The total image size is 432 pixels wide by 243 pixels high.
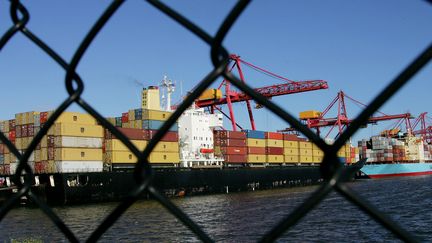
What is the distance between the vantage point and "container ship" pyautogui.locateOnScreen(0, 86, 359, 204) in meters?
33.2

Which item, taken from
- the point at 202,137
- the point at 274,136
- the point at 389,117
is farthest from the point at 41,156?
the point at 389,117

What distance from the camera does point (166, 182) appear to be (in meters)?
37.2

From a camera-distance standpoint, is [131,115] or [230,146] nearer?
[131,115]

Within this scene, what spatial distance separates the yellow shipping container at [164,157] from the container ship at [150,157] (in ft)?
0.27

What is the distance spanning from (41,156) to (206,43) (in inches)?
1436

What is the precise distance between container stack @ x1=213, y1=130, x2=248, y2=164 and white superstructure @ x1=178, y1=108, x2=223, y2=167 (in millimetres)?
652

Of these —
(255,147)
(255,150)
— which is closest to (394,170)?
(255,147)

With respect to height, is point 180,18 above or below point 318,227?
above

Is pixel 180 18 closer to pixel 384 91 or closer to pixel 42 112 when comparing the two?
pixel 384 91

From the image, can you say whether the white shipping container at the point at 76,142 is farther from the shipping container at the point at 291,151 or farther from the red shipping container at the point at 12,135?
the shipping container at the point at 291,151

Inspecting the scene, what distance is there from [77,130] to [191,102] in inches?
1405

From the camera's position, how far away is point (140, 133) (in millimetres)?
39438

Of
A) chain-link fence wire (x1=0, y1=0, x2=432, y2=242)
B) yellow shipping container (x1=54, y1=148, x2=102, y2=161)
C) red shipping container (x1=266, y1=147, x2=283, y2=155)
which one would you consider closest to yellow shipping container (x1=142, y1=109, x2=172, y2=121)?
yellow shipping container (x1=54, y1=148, x2=102, y2=161)

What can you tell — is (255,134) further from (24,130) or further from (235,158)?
(24,130)
